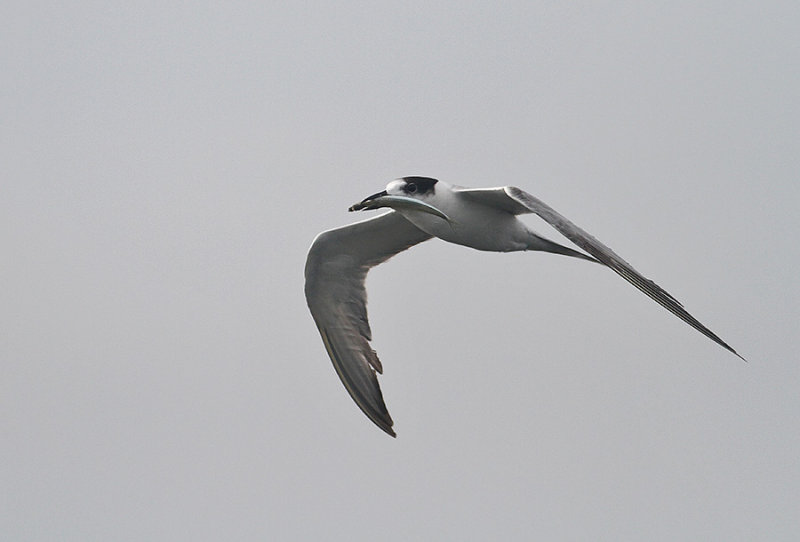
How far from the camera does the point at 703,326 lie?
31.0ft

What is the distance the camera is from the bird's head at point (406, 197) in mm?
11531

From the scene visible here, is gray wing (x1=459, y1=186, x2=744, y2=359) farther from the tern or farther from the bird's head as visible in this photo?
the bird's head

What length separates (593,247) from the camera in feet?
33.2

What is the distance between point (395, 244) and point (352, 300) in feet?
3.47

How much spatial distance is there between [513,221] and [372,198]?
1989 millimetres

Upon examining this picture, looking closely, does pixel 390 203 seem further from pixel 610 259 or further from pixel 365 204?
pixel 610 259

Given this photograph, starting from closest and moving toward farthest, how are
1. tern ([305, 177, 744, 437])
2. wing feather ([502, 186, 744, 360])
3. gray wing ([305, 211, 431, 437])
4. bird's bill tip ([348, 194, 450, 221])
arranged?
wing feather ([502, 186, 744, 360]) → tern ([305, 177, 744, 437]) → bird's bill tip ([348, 194, 450, 221]) → gray wing ([305, 211, 431, 437])

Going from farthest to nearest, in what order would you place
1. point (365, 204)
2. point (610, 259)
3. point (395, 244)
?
point (395, 244) < point (365, 204) < point (610, 259)

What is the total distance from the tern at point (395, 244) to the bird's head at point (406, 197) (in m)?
0.01

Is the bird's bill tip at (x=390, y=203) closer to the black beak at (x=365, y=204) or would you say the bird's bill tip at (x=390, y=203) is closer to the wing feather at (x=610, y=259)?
the black beak at (x=365, y=204)

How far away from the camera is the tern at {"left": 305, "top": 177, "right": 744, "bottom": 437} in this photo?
1091 centimetres

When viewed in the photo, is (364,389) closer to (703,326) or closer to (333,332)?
(333,332)

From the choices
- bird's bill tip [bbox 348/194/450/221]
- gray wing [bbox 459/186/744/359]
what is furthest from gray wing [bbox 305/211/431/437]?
gray wing [bbox 459/186/744/359]

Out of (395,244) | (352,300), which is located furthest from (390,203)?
(352,300)
